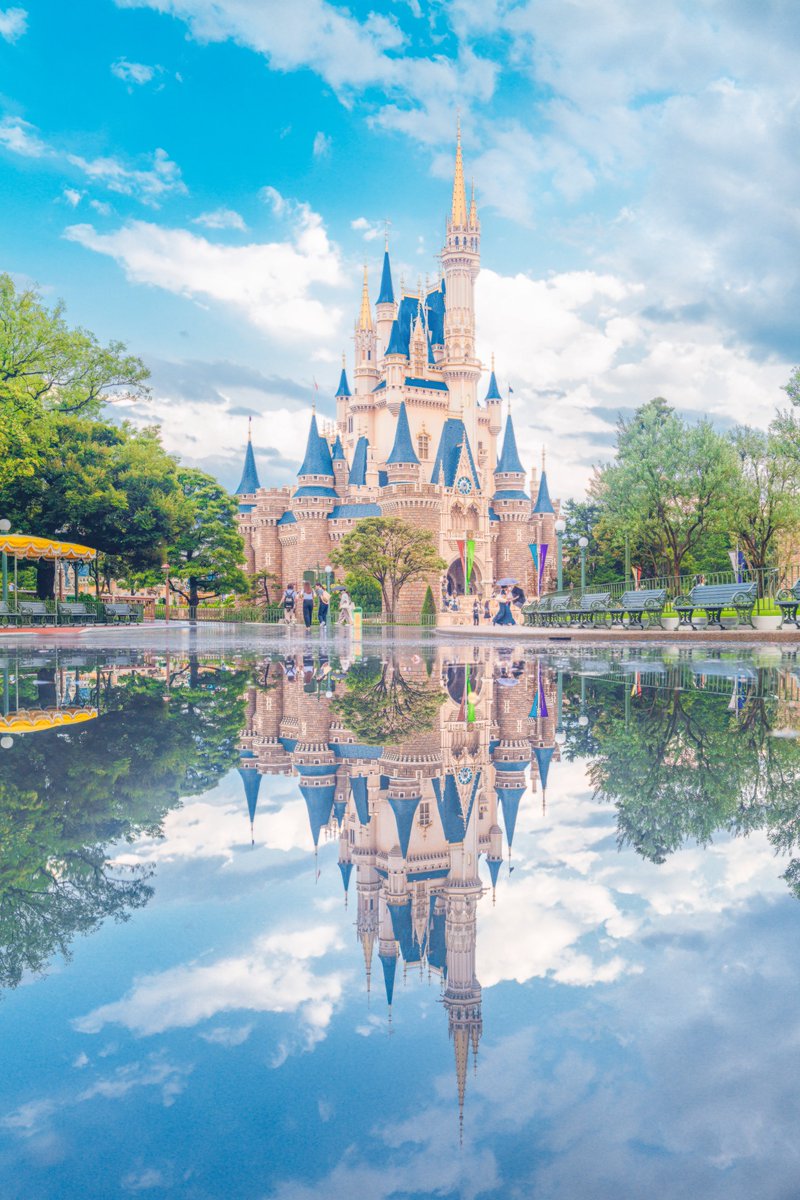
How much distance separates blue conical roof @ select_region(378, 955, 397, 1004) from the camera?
5.89 feet

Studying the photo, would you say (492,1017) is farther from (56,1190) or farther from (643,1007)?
(56,1190)

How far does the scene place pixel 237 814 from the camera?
3.34m

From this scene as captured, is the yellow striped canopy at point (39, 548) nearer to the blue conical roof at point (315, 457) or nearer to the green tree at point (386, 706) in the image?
the green tree at point (386, 706)

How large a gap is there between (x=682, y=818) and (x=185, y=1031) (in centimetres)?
221

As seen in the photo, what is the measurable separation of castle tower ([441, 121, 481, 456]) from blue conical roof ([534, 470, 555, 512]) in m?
9.52

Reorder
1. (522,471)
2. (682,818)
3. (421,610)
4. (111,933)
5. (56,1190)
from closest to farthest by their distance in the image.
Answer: (56,1190) < (111,933) < (682,818) < (421,610) < (522,471)

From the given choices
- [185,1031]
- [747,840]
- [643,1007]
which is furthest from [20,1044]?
[747,840]

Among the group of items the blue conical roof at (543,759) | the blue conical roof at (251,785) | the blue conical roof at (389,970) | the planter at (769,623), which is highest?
the planter at (769,623)

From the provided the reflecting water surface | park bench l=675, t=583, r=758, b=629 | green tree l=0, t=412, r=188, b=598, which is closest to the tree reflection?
the reflecting water surface

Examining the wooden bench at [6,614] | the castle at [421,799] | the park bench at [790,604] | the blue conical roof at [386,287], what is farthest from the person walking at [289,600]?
the blue conical roof at [386,287]

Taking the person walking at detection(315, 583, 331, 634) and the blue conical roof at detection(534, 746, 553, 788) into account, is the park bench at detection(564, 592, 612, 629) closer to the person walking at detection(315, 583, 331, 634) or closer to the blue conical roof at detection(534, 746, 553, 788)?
the person walking at detection(315, 583, 331, 634)

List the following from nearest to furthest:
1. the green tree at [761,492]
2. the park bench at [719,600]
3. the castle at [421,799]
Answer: the castle at [421,799] → the park bench at [719,600] → the green tree at [761,492]

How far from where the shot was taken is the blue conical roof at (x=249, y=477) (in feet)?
244

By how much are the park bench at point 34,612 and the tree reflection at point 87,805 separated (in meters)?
22.3
